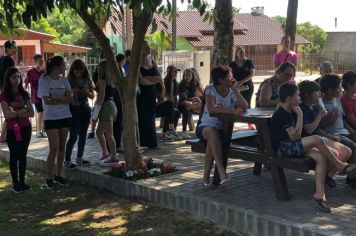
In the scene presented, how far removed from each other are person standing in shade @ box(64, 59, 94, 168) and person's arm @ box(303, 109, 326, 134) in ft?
10.7

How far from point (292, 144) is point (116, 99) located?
3988 mm

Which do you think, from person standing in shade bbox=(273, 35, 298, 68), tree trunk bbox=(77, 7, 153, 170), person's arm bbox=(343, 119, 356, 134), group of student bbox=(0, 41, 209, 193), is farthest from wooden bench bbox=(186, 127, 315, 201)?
person standing in shade bbox=(273, 35, 298, 68)

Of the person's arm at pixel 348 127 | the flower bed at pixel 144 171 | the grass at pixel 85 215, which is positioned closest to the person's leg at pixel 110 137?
the flower bed at pixel 144 171

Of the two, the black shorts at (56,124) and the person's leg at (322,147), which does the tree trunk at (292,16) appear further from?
the person's leg at (322,147)

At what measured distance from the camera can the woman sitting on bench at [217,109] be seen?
19.2 ft

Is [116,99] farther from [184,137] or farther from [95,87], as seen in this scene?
[184,137]

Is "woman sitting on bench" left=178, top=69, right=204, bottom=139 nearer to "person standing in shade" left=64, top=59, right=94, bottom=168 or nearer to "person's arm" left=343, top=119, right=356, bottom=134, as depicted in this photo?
"person standing in shade" left=64, top=59, right=94, bottom=168

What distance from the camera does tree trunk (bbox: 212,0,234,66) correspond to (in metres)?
9.90

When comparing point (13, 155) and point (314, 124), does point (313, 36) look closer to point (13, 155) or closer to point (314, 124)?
point (13, 155)

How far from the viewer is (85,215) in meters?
5.92

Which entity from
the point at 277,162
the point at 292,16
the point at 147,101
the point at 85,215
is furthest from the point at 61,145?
the point at 292,16

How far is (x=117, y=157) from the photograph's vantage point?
26.4ft

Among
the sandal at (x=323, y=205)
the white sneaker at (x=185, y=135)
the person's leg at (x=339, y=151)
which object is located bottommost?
the white sneaker at (x=185, y=135)

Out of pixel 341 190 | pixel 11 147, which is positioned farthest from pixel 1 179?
pixel 341 190
